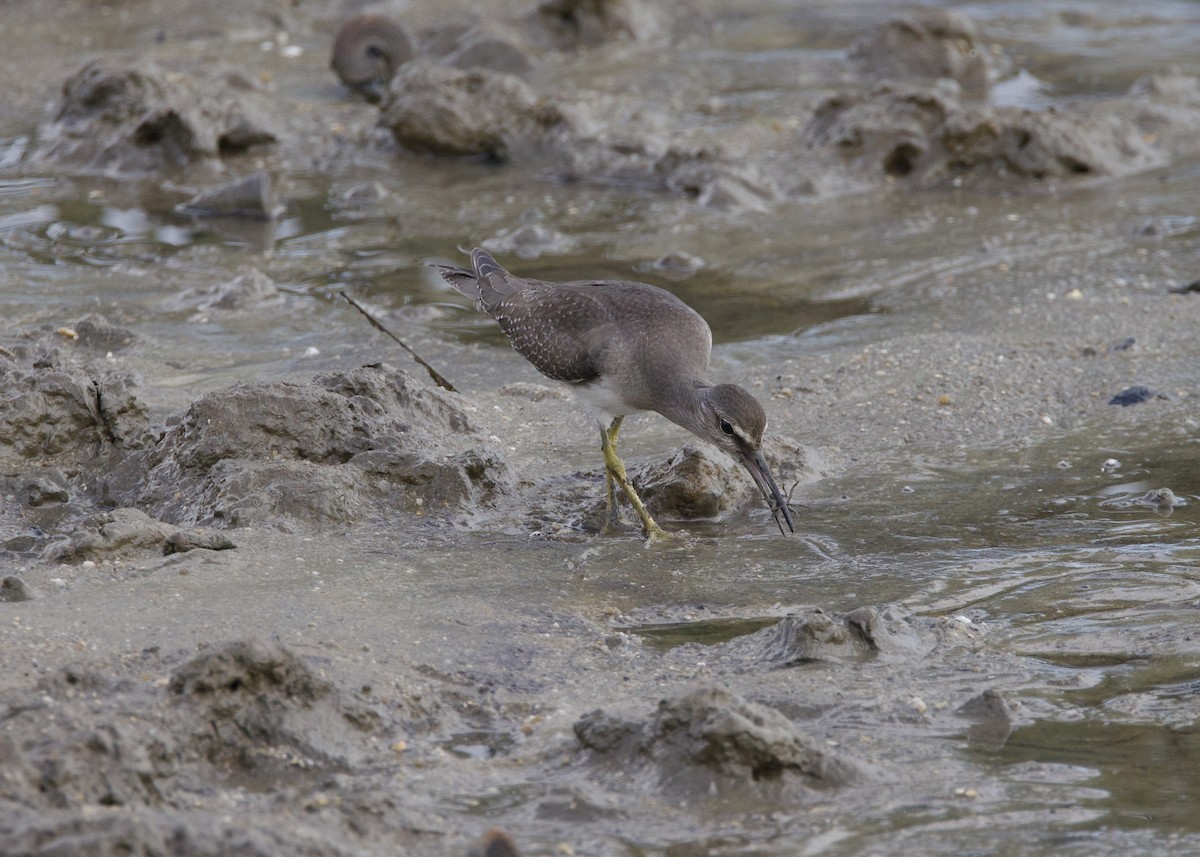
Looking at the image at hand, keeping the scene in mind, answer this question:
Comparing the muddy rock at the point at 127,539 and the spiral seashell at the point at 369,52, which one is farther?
the spiral seashell at the point at 369,52

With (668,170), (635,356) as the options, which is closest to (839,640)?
(635,356)

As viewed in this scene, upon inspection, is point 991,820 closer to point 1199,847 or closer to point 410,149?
point 1199,847

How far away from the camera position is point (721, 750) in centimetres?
383

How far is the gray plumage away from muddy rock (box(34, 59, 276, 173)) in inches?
233

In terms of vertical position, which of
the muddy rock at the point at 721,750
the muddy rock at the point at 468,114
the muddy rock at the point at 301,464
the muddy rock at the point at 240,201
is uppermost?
the muddy rock at the point at 721,750

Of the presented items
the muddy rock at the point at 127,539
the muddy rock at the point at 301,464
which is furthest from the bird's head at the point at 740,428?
the muddy rock at the point at 127,539

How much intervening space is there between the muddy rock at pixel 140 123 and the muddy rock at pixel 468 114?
1.18 m

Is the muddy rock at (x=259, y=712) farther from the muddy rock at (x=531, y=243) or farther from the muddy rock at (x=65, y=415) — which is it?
the muddy rock at (x=531, y=243)

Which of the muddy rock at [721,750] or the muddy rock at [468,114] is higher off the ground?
the muddy rock at [721,750]

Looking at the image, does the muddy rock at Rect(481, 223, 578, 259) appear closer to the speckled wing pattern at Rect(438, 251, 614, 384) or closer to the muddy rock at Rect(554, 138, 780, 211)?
the muddy rock at Rect(554, 138, 780, 211)

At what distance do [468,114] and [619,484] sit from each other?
6.35m

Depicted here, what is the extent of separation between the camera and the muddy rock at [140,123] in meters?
11.6

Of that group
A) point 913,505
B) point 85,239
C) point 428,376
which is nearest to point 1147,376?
point 913,505

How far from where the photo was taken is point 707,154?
10.9 meters
